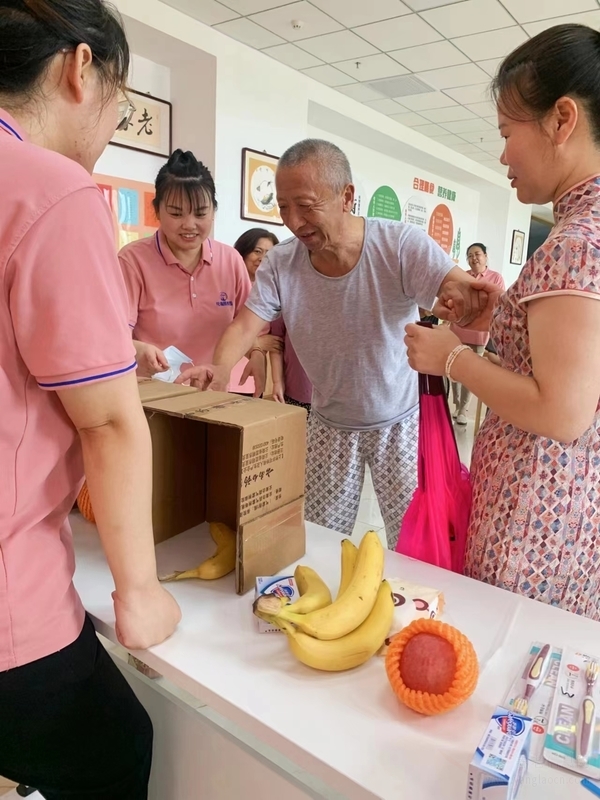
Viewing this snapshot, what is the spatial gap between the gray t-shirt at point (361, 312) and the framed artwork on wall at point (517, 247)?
882cm

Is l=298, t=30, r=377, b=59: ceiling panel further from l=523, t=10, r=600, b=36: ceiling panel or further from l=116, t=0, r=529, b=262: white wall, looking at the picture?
l=523, t=10, r=600, b=36: ceiling panel

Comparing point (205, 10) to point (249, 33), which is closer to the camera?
point (205, 10)

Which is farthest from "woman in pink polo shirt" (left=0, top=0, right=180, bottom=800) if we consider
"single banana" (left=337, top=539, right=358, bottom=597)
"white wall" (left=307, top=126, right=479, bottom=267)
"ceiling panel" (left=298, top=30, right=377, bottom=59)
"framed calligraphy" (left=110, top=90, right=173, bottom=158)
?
"white wall" (left=307, top=126, right=479, bottom=267)

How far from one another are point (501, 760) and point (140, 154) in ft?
13.6

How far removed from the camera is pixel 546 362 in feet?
2.85

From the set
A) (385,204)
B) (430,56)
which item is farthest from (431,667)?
(385,204)

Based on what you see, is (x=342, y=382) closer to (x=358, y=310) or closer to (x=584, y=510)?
(x=358, y=310)

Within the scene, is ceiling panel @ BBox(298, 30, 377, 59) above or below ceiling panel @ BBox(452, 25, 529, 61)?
below

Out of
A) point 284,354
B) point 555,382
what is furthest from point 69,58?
point 284,354

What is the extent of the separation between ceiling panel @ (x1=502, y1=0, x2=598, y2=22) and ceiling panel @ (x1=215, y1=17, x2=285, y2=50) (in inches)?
60.2

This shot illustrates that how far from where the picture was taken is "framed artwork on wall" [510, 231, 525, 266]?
31.9 feet

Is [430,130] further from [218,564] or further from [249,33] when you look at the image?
[218,564]

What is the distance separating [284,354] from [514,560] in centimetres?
160

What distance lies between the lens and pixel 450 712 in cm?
73
